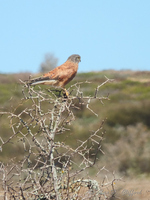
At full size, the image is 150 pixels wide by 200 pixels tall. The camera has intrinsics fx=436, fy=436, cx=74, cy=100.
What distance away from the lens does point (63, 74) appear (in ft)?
22.5

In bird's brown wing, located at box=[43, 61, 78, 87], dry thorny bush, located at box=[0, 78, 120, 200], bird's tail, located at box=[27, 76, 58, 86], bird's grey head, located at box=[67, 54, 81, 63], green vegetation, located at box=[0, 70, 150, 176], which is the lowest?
green vegetation, located at box=[0, 70, 150, 176]

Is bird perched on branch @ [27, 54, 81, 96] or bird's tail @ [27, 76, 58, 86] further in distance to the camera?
bird perched on branch @ [27, 54, 81, 96]

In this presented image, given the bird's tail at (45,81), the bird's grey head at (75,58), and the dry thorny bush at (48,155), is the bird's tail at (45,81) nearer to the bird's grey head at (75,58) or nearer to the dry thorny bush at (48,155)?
the bird's grey head at (75,58)

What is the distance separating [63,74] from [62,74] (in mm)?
19

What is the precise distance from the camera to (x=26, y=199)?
439 centimetres

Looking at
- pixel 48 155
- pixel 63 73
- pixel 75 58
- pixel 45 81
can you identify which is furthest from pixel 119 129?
pixel 48 155

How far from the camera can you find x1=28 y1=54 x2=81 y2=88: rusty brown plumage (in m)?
6.70

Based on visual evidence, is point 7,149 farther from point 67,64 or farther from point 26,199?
point 26,199

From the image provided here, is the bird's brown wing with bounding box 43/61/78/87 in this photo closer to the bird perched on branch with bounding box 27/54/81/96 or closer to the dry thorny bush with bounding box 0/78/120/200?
the bird perched on branch with bounding box 27/54/81/96

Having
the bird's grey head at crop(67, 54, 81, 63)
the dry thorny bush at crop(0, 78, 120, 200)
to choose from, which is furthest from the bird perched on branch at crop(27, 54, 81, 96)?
the dry thorny bush at crop(0, 78, 120, 200)

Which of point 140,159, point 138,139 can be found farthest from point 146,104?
point 140,159

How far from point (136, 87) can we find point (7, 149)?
81.6 feet

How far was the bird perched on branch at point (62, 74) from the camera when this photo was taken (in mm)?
6695

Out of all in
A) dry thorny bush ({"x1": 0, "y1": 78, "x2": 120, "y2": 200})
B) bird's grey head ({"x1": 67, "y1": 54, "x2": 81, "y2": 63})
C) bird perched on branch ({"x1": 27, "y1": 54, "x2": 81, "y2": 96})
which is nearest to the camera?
dry thorny bush ({"x1": 0, "y1": 78, "x2": 120, "y2": 200})
